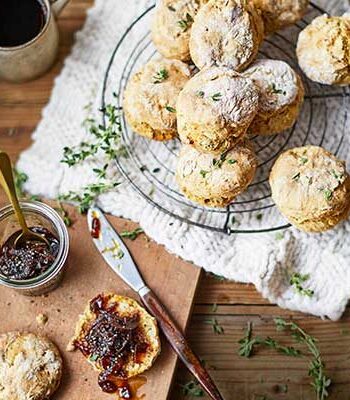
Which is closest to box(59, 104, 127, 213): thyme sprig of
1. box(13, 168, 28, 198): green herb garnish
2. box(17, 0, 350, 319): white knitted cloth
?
box(17, 0, 350, 319): white knitted cloth

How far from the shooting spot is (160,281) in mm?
2504

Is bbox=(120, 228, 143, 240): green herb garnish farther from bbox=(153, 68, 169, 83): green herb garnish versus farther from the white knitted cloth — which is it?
bbox=(153, 68, 169, 83): green herb garnish

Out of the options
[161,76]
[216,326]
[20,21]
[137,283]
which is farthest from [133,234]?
[20,21]

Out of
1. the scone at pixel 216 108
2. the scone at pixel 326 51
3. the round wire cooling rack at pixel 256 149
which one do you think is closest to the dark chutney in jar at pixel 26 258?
the round wire cooling rack at pixel 256 149

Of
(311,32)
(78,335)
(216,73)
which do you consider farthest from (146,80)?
(78,335)

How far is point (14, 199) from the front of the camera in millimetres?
2318

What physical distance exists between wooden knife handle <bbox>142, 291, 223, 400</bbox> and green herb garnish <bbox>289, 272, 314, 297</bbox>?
384mm

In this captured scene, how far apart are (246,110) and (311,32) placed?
0.40 metres

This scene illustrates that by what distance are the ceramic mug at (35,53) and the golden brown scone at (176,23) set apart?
1.33 feet

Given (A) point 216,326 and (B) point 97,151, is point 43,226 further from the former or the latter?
(A) point 216,326

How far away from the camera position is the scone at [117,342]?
2377mm

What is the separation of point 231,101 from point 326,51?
1.25 ft

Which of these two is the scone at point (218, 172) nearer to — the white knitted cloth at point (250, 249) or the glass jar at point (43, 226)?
the white knitted cloth at point (250, 249)

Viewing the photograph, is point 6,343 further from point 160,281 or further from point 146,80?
point 146,80
